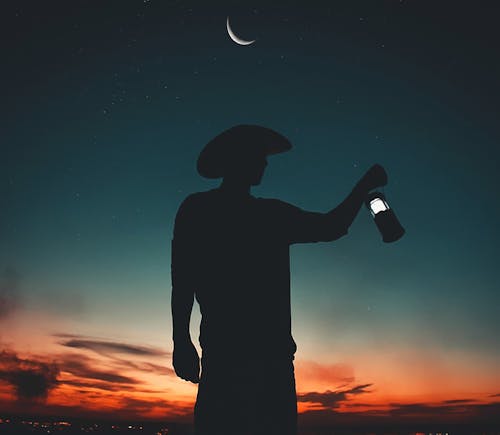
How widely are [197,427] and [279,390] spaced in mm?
511

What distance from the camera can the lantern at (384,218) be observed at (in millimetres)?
3492

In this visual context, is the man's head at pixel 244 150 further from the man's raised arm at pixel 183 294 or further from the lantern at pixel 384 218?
the lantern at pixel 384 218

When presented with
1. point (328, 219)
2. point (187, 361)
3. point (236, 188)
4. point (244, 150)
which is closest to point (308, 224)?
point (328, 219)

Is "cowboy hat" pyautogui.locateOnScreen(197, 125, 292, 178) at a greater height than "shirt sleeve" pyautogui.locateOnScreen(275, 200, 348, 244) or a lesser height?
greater

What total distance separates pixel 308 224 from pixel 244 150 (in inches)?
25.9

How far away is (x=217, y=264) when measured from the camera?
2.73 metres

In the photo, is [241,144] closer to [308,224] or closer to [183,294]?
[308,224]

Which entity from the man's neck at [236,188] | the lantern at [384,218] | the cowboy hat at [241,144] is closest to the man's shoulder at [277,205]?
the man's neck at [236,188]

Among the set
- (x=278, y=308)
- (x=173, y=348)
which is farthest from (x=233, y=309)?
(x=173, y=348)

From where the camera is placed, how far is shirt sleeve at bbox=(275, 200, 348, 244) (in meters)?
2.91

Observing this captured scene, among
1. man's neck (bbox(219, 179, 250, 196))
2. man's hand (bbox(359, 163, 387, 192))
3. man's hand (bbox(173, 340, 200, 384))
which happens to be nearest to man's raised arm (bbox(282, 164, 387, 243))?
man's hand (bbox(359, 163, 387, 192))

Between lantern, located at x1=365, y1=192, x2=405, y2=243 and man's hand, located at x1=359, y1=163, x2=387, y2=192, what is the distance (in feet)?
1.24

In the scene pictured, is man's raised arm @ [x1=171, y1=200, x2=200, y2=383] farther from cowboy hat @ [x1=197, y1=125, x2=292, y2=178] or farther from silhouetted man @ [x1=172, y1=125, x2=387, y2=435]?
cowboy hat @ [x1=197, y1=125, x2=292, y2=178]

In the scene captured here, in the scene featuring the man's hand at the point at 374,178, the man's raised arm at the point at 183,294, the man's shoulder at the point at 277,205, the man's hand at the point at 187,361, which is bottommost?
the man's hand at the point at 187,361
